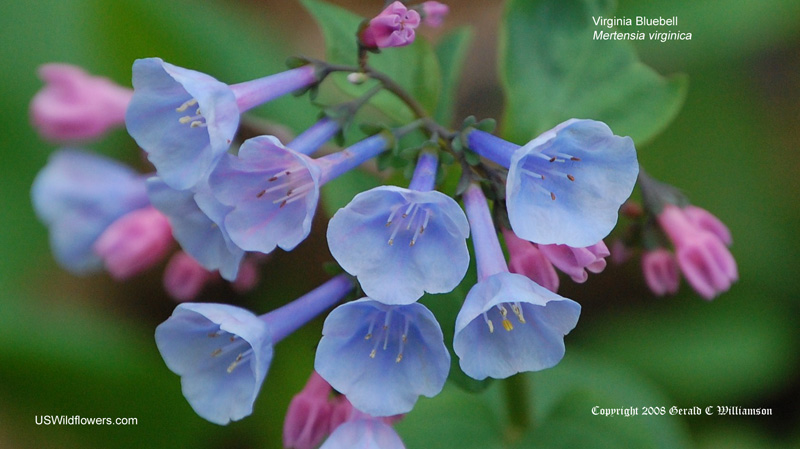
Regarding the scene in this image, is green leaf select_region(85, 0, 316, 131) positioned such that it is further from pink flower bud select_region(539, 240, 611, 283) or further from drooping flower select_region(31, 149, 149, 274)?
pink flower bud select_region(539, 240, 611, 283)

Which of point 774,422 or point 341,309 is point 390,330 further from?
point 774,422

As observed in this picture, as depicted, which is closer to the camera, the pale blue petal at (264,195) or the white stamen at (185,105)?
the pale blue petal at (264,195)

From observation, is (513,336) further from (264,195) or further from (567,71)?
(567,71)

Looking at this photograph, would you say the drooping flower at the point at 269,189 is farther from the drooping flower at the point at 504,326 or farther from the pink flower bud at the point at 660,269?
the pink flower bud at the point at 660,269

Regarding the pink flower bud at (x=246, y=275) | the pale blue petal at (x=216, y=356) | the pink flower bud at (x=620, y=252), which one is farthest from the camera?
A: the pink flower bud at (x=246, y=275)

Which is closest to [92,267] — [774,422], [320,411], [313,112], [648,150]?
[313,112]

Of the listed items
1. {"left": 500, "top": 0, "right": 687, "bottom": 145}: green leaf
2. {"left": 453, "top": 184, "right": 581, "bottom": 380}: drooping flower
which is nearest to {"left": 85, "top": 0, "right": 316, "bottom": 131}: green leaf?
{"left": 500, "top": 0, "right": 687, "bottom": 145}: green leaf

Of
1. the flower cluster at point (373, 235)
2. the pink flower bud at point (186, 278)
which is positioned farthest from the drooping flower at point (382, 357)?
the pink flower bud at point (186, 278)
